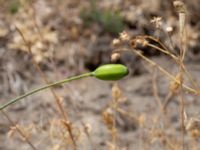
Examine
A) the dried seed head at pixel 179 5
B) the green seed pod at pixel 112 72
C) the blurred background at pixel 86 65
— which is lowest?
the blurred background at pixel 86 65

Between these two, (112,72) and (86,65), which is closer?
(112,72)

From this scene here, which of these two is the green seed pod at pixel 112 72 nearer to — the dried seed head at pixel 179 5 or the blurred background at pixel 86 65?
the dried seed head at pixel 179 5

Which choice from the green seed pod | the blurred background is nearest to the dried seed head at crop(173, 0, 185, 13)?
the green seed pod

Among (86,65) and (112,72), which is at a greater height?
(112,72)

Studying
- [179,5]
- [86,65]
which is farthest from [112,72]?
[86,65]

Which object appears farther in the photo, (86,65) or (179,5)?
(86,65)

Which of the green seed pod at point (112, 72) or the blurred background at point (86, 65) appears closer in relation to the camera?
the green seed pod at point (112, 72)

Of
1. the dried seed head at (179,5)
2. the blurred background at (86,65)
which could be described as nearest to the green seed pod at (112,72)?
the dried seed head at (179,5)

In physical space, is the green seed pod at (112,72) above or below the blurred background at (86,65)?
above

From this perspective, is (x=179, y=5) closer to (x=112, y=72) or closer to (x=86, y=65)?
(x=112, y=72)

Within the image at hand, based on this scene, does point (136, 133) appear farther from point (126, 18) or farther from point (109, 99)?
point (126, 18)

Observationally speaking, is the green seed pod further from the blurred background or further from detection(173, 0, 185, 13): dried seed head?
the blurred background

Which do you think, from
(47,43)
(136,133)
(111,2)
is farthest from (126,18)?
(136,133)
